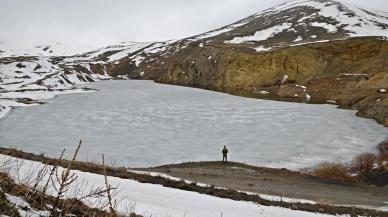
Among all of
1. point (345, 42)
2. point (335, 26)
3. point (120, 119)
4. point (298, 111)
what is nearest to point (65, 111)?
point (120, 119)

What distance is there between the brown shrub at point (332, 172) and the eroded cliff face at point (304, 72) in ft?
51.6

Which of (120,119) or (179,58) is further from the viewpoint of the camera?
(179,58)

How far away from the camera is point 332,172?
22.7 metres

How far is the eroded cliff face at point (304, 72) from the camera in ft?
179

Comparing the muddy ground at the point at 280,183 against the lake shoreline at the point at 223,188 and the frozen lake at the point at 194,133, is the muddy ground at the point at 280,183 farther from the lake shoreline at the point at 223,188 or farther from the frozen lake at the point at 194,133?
the frozen lake at the point at 194,133

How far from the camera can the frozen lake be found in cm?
2620

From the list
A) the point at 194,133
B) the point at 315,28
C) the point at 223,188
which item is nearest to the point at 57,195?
the point at 223,188

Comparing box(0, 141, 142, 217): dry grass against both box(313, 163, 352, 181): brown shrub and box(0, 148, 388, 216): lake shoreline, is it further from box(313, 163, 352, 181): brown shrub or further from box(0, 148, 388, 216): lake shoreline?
box(313, 163, 352, 181): brown shrub

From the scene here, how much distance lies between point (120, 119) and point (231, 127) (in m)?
11.2

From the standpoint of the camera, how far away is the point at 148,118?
40531 mm

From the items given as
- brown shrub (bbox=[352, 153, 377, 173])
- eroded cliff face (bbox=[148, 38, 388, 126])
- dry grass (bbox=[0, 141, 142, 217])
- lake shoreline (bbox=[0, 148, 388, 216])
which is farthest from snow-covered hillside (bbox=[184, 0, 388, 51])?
dry grass (bbox=[0, 141, 142, 217])

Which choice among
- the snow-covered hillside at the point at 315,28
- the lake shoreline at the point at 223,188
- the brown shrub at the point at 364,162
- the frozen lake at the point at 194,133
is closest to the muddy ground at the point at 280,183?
the lake shoreline at the point at 223,188

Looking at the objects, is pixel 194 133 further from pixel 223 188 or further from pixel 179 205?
pixel 179 205

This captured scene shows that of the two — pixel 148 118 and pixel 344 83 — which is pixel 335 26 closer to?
pixel 344 83
